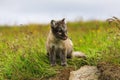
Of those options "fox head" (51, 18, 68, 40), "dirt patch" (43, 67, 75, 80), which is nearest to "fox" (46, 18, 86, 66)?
"fox head" (51, 18, 68, 40)

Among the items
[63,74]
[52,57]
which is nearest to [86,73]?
[63,74]

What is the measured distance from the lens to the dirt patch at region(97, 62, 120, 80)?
930 centimetres

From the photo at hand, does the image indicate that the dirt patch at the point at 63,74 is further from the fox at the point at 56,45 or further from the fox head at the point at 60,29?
the fox head at the point at 60,29

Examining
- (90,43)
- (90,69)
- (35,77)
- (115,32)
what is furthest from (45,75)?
(90,43)

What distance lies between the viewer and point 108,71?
9469mm

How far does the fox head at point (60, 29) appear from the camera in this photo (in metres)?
10.1

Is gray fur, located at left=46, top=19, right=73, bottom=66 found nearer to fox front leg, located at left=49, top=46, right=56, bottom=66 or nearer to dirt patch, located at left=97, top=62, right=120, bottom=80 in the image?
fox front leg, located at left=49, top=46, right=56, bottom=66

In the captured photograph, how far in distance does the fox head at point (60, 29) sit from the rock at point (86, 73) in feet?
2.14

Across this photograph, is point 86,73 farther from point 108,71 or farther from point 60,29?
point 60,29

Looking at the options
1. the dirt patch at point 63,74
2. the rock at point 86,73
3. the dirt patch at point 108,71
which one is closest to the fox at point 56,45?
the dirt patch at point 63,74

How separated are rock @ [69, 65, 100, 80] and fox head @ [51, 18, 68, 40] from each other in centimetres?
65

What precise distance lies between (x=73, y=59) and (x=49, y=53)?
0.50 meters

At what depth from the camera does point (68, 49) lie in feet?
35.4

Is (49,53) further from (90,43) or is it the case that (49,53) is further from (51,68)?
(90,43)
